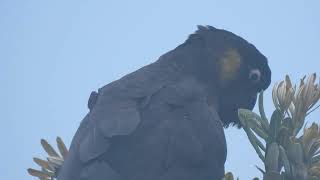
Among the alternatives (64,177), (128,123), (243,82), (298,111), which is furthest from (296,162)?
(243,82)

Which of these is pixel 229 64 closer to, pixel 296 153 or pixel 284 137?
pixel 284 137

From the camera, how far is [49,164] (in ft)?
13.9

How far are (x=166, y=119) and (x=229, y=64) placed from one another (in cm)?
151

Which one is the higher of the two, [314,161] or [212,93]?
[212,93]

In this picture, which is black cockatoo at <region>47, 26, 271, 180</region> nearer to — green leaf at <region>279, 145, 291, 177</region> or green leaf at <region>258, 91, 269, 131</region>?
green leaf at <region>258, 91, 269, 131</region>

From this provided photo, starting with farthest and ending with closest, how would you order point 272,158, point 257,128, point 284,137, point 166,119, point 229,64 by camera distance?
point 229,64, point 166,119, point 257,128, point 284,137, point 272,158

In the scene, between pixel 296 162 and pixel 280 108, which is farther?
pixel 280 108

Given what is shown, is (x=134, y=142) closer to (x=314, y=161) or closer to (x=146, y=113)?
(x=146, y=113)

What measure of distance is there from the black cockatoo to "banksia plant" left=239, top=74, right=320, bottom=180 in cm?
42

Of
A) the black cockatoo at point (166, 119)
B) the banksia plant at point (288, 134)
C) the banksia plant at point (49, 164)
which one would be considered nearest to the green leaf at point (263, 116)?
the banksia plant at point (288, 134)

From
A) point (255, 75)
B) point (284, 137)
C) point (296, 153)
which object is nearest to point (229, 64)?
point (255, 75)

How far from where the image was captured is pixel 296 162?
3371 millimetres

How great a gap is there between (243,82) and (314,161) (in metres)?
1.93

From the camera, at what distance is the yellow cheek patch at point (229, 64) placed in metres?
5.25
